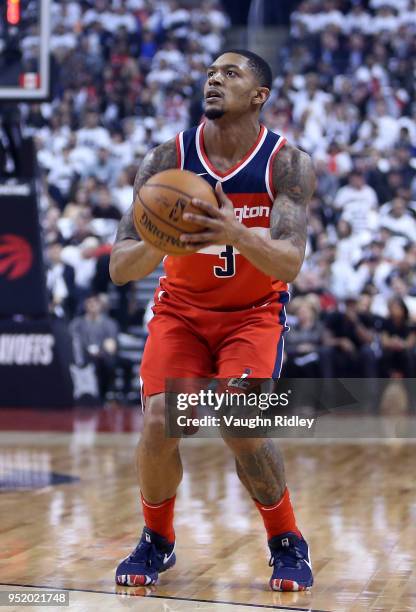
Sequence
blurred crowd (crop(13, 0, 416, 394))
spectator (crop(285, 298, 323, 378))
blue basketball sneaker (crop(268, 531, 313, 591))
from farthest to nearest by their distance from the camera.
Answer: blurred crowd (crop(13, 0, 416, 394)) < spectator (crop(285, 298, 323, 378)) < blue basketball sneaker (crop(268, 531, 313, 591))

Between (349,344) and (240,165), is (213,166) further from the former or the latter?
(349,344)

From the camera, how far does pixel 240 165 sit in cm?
448

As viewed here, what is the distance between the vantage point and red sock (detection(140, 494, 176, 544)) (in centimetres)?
454

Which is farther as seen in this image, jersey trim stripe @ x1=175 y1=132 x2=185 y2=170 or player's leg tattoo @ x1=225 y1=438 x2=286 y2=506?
jersey trim stripe @ x1=175 y1=132 x2=185 y2=170

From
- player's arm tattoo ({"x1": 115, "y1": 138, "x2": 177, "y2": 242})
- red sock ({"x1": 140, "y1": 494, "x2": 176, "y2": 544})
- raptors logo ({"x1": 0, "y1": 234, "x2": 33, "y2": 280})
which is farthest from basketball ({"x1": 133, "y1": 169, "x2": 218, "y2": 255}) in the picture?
raptors logo ({"x1": 0, "y1": 234, "x2": 33, "y2": 280})

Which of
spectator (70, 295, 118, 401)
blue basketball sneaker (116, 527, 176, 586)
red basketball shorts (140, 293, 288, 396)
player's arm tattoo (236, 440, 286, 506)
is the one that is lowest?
spectator (70, 295, 118, 401)

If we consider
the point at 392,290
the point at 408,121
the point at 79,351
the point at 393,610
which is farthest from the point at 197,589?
the point at 408,121

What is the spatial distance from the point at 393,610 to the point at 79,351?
8.56 metres

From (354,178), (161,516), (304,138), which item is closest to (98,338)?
(354,178)

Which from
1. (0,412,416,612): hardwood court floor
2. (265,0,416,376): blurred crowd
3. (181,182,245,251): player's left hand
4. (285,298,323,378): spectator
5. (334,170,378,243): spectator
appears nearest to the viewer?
(181,182,245,251): player's left hand

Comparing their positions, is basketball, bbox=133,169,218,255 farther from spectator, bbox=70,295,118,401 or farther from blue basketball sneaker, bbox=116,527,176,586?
spectator, bbox=70,295,118,401

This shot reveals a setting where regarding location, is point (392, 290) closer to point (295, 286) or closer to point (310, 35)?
point (295, 286)

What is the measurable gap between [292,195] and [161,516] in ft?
4.58

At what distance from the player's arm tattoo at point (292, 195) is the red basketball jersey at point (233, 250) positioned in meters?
0.05
